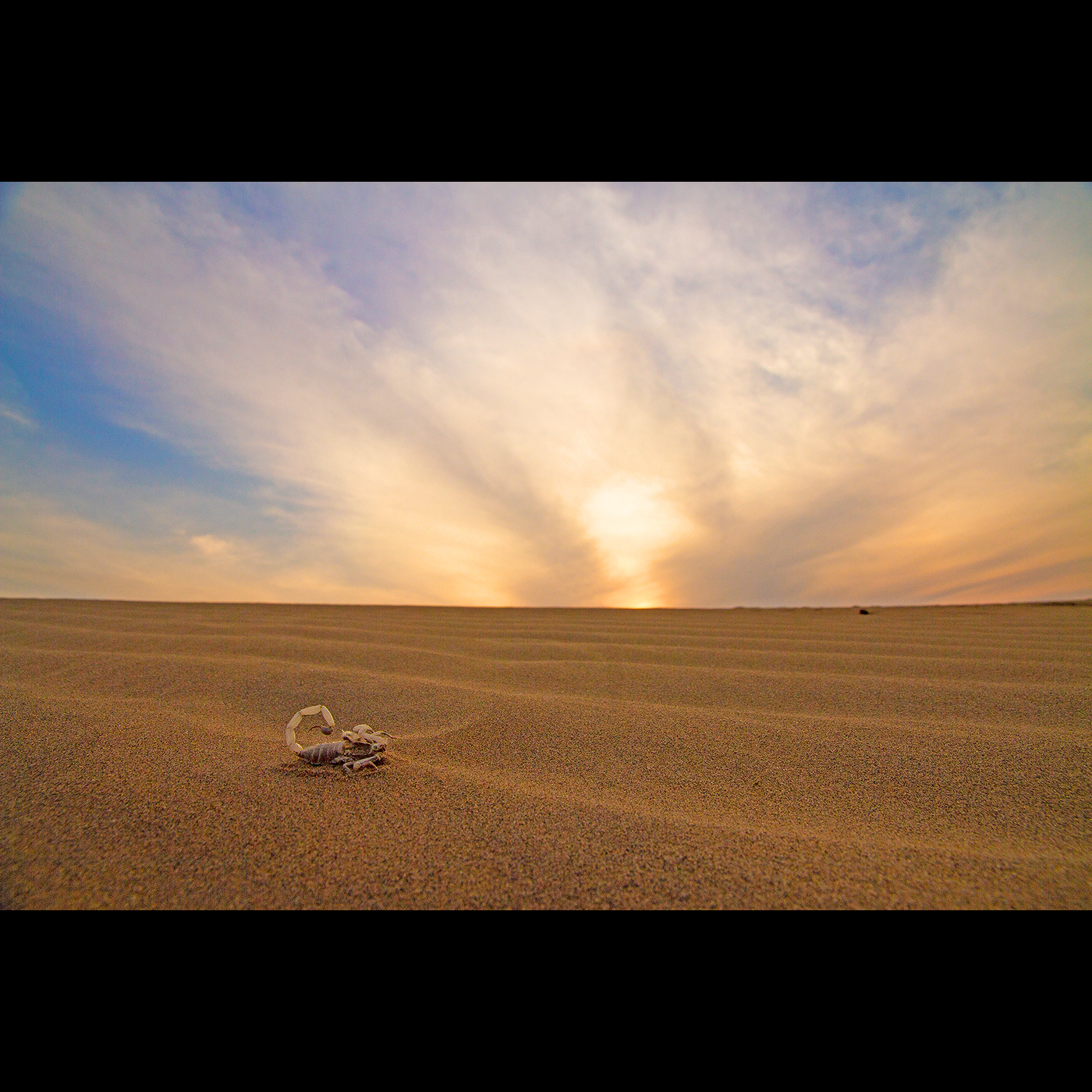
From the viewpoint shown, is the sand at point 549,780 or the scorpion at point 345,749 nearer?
the sand at point 549,780

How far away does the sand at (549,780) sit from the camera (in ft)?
2.88

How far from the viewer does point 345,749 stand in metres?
1.34

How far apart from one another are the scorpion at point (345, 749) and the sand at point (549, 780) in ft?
0.11

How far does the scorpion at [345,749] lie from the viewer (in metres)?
1.27

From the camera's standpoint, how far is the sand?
2.88 feet

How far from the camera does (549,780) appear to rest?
1314mm

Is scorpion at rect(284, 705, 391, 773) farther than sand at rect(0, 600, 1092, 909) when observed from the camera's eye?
Yes

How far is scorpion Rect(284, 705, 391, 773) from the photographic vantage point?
127 cm

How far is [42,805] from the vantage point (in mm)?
1110

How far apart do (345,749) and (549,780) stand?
525 millimetres

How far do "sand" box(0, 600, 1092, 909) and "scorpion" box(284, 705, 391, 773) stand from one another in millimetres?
34
